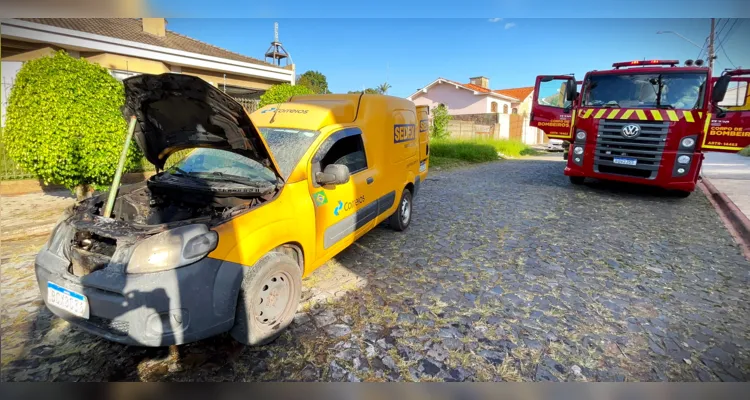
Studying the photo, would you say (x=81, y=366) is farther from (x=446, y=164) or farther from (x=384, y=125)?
(x=446, y=164)

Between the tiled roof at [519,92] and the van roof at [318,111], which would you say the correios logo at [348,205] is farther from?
the tiled roof at [519,92]

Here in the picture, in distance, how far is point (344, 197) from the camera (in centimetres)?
362

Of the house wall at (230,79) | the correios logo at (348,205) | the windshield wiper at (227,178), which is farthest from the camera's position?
the house wall at (230,79)

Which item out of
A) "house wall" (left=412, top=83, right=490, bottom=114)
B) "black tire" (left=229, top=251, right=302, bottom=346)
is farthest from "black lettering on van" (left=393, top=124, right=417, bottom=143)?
"house wall" (left=412, top=83, right=490, bottom=114)

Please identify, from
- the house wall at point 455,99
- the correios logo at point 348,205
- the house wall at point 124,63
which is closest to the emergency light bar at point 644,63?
the correios logo at point 348,205

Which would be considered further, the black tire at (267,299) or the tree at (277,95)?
the tree at (277,95)

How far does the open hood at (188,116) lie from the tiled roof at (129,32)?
27.4ft

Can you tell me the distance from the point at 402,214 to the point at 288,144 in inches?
95.6

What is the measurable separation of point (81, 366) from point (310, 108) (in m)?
2.92

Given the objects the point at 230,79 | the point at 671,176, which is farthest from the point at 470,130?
the point at 671,176

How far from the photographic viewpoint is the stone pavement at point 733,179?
7.25m

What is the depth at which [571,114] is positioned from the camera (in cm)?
834

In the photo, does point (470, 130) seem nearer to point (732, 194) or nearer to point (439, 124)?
point (439, 124)

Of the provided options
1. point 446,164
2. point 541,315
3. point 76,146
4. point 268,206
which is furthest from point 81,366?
point 446,164
